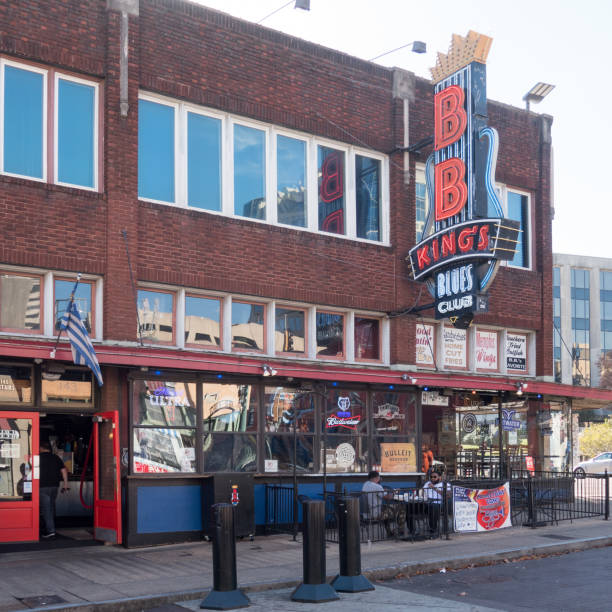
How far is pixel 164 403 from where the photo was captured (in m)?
15.2

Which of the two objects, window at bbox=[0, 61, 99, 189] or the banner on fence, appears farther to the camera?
the banner on fence

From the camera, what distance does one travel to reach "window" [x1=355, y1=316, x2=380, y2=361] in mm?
18609

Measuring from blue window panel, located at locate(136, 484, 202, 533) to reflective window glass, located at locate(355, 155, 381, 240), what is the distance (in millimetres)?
6785

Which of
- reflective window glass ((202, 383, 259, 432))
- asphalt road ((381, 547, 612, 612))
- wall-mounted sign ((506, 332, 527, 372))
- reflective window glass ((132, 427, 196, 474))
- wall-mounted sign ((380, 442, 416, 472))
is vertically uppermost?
wall-mounted sign ((506, 332, 527, 372))

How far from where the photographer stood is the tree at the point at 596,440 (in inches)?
2280

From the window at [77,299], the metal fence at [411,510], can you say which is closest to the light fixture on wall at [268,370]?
the metal fence at [411,510]

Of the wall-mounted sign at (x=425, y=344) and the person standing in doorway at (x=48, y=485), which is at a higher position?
the wall-mounted sign at (x=425, y=344)

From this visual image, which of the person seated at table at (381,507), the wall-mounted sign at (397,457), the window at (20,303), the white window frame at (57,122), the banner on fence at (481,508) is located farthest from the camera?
the wall-mounted sign at (397,457)

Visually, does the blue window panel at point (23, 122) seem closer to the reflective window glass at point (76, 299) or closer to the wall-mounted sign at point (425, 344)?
the reflective window glass at point (76, 299)

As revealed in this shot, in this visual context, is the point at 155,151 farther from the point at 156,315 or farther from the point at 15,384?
the point at 15,384

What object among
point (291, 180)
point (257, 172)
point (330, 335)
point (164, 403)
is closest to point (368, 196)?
point (291, 180)

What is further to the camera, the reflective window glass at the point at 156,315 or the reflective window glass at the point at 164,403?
the reflective window glass at the point at 156,315

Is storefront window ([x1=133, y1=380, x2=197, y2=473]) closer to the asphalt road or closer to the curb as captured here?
the curb

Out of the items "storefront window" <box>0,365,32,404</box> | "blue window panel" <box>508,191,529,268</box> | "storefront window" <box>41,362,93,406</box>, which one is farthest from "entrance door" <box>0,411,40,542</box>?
"blue window panel" <box>508,191,529,268</box>
